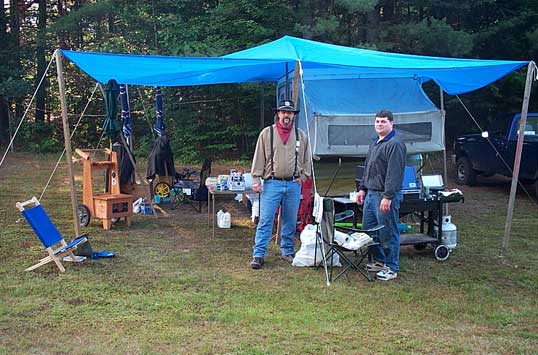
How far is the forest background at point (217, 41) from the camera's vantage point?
42.9 feet

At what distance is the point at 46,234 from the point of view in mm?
5469

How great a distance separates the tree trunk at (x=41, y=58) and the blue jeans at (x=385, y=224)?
46.6 ft

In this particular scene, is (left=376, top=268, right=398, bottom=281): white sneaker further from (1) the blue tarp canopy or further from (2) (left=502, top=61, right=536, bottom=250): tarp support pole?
(1) the blue tarp canopy

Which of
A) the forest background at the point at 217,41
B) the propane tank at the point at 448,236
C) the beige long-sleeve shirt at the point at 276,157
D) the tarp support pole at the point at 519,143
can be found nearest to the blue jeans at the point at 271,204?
the beige long-sleeve shirt at the point at 276,157

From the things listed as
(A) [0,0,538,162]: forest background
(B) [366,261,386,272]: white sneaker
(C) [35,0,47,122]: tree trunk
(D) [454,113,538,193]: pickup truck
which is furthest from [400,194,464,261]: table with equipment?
(C) [35,0,47,122]: tree trunk

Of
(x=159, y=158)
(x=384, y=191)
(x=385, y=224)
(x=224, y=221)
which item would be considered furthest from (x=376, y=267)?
(x=159, y=158)

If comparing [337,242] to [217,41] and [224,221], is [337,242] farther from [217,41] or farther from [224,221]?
[217,41]

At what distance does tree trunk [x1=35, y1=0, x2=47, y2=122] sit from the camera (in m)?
17.0

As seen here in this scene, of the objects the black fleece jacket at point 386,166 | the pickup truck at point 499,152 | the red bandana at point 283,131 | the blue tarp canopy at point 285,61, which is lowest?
the pickup truck at point 499,152

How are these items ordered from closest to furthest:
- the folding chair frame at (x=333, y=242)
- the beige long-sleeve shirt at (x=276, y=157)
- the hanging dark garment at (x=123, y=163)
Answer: the folding chair frame at (x=333, y=242)
the beige long-sleeve shirt at (x=276, y=157)
the hanging dark garment at (x=123, y=163)

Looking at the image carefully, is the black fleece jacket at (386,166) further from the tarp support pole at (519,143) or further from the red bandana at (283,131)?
the tarp support pole at (519,143)

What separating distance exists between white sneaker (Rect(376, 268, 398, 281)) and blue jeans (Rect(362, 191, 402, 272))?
59 millimetres

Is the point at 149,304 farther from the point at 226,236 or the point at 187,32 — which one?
the point at 187,32

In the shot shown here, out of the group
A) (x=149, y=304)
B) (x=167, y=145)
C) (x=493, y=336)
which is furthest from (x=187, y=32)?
(x=493, y=336)
